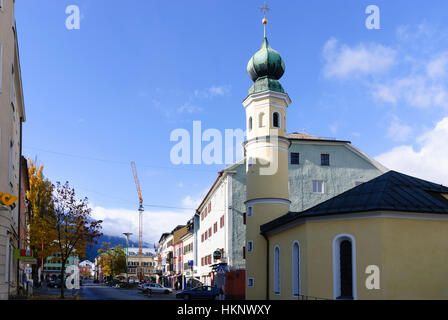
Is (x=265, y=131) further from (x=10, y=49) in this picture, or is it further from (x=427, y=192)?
(x=10, y=49)

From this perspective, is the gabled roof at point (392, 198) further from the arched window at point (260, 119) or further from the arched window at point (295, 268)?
the arched window at point (260, 119)

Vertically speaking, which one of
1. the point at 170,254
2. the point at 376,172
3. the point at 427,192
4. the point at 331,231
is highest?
the point at 376,172

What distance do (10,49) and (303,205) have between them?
107 feet

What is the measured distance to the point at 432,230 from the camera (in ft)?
65.0

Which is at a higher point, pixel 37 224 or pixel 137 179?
pixel 137 179

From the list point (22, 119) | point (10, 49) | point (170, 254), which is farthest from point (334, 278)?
point (170, 254)

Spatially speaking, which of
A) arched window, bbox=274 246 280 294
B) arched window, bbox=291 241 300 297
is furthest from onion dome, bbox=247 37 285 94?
arched window, bbox=291 241 300 297

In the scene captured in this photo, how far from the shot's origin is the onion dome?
107 feet

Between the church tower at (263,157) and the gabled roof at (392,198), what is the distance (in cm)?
686

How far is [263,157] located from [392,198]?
1214 centimetres

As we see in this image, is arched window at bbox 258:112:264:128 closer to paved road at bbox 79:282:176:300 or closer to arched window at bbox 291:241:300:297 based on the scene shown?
arched window at bbox 291:241:300:297

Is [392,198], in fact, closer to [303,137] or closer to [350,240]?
[350,240]

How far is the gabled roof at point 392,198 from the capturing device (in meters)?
19.8
